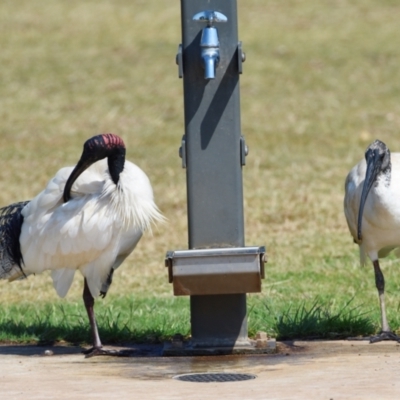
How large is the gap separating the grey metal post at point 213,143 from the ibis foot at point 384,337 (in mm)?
1015

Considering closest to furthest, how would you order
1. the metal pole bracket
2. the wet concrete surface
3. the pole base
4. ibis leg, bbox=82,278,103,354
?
the wet concrete surface < the metal pole bracket < the pole base < ibis leg, bbox=82,278,103,354

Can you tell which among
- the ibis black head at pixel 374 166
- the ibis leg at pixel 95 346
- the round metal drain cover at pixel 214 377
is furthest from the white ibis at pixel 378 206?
the ibis leg at pixel 95 346

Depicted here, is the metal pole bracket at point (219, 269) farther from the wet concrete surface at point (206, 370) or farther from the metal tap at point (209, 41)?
the metal tap at point (209, 41)

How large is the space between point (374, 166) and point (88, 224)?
1.83 meters

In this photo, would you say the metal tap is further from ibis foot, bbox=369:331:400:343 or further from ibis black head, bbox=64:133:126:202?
ibis foot, bbox=369:331:400:343

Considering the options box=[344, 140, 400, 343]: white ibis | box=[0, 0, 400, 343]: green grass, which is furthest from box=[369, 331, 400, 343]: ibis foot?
box=[0, 0, 400, 343]: green grass

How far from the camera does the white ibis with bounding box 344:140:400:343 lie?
6.44m

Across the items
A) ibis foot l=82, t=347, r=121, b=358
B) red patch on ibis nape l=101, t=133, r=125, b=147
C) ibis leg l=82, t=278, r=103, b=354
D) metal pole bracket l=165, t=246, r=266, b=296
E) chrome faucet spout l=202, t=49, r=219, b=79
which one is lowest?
ibis foot l=82, t=347, r=121, b=358

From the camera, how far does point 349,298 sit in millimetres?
7484

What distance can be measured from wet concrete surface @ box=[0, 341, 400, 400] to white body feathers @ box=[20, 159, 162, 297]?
0.52 meters

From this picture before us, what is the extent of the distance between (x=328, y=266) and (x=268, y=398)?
4.09 metres

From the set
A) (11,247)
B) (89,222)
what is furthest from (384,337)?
(11,247)

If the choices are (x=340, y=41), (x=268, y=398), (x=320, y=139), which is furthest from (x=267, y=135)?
(x=268, y=398)

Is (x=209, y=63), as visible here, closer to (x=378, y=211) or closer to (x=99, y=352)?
(x=378, y=211)
